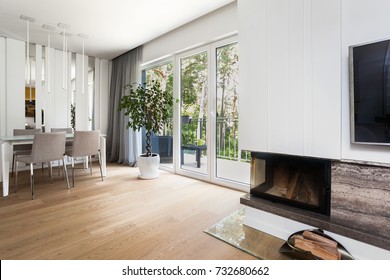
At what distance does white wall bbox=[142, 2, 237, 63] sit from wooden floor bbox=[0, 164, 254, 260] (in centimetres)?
231

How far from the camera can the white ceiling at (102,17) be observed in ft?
9.18

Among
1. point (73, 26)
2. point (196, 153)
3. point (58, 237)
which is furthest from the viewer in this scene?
point (196, 153)

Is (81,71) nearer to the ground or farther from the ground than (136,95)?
farther from the ground

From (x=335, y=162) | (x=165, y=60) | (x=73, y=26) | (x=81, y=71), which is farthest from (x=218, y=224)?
(x=81, y=71)

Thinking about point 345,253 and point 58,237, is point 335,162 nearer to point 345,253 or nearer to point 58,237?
point 345,253

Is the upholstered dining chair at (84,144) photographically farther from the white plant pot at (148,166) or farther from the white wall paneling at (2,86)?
the white wall paneling at (2,86)

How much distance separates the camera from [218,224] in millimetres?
1988

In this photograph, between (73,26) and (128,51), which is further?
(128,51)

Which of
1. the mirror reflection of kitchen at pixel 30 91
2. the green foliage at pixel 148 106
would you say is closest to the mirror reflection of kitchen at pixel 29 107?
the mirror reflection of kitchen at pixel 30 91

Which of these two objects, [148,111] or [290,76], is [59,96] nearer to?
[148,111]

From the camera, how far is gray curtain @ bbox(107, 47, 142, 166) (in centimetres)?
459

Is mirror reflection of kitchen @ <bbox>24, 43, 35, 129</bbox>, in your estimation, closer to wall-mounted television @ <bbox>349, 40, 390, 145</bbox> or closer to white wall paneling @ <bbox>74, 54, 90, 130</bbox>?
white wall paneling @ <bbox>74, 54, 90, 130</bbox>

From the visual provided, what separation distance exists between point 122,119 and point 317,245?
14.6 ft

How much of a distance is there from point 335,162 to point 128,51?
15.3 ft
